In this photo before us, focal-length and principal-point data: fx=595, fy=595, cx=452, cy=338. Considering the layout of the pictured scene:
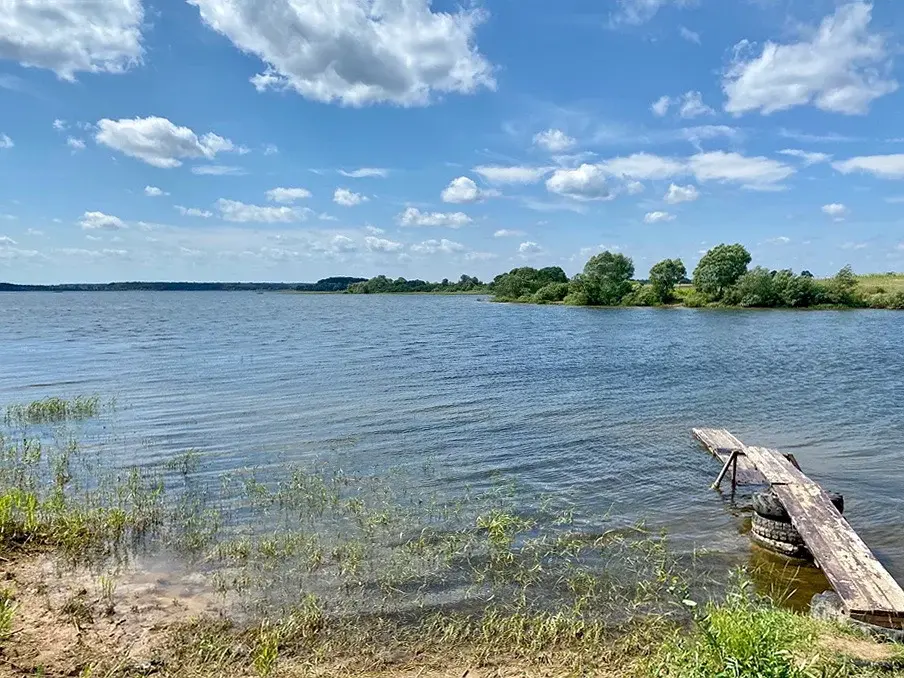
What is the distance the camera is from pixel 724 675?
16.4 ft

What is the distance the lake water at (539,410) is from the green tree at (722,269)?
182 ft

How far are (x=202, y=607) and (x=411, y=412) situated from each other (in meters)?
13.5

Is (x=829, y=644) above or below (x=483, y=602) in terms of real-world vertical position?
above

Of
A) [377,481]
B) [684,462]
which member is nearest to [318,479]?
[377,481]

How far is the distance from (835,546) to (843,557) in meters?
0.36

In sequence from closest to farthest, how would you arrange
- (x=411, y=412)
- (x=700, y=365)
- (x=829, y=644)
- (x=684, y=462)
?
1. (x=829, y=644)
2. (x=684, y=462)
3. (x=411, y=412)
4. (x=700, y=365)

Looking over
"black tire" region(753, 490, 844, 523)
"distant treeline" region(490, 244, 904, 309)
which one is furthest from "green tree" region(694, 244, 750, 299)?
"black tire" region(753, 490, 844, 523)

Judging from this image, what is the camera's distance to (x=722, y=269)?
326ft

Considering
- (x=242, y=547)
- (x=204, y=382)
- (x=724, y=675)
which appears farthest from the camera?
(x=204, y=382)

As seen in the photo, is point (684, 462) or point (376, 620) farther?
point (684, 462)

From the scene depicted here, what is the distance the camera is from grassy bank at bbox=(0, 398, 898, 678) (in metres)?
6.60

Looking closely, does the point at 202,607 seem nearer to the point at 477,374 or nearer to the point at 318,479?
the point at 318,479

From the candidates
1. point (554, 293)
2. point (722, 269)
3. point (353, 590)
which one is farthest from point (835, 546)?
point (554, 293)

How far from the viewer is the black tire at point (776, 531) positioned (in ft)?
34.2
